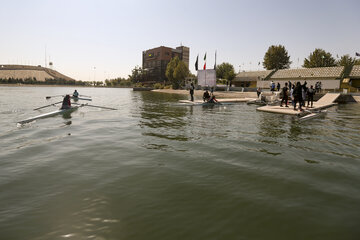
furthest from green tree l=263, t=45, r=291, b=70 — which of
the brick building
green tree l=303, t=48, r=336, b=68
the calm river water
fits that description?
the calm river water

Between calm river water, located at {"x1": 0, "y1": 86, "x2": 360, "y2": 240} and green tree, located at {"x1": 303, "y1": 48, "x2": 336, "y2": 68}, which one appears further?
green tree, located at {"x1": 303, "y1": 48, "x2": 336, "y2": 68}

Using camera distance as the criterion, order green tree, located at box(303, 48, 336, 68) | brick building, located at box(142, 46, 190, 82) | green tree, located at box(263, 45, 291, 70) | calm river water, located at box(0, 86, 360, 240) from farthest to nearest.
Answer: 1. brick building, located at box(142, 46, 190, 82)
2. green tree, located at box(263, 45, 291, 70)
3. green tree, located at box(303, 48, 336, 68)
4. calm river water, located at box(0, 86, 360, 240)

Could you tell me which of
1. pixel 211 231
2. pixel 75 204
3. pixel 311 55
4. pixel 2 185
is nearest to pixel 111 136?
pixel 2 185

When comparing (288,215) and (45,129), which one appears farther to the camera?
(45,129)

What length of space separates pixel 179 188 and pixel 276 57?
8517cm

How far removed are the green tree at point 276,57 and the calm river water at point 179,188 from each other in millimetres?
77476

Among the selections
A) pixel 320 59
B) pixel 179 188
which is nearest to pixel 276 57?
pixel 320 59

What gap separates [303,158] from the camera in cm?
780

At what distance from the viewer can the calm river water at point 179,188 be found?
12.7ft

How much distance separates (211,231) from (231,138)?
290 inches

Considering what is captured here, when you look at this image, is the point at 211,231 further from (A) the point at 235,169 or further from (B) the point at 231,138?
(B) the point at 231,138

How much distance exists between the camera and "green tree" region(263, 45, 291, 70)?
78.8 metres

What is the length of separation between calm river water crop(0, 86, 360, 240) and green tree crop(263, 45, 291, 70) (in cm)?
7748

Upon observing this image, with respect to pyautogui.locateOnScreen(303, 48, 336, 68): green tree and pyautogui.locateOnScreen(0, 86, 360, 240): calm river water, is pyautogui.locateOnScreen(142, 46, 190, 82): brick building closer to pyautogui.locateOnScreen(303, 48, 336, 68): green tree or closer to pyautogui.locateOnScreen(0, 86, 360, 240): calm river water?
pyautogui.locateOnScreen(303, 48, 336, 68): green tree
